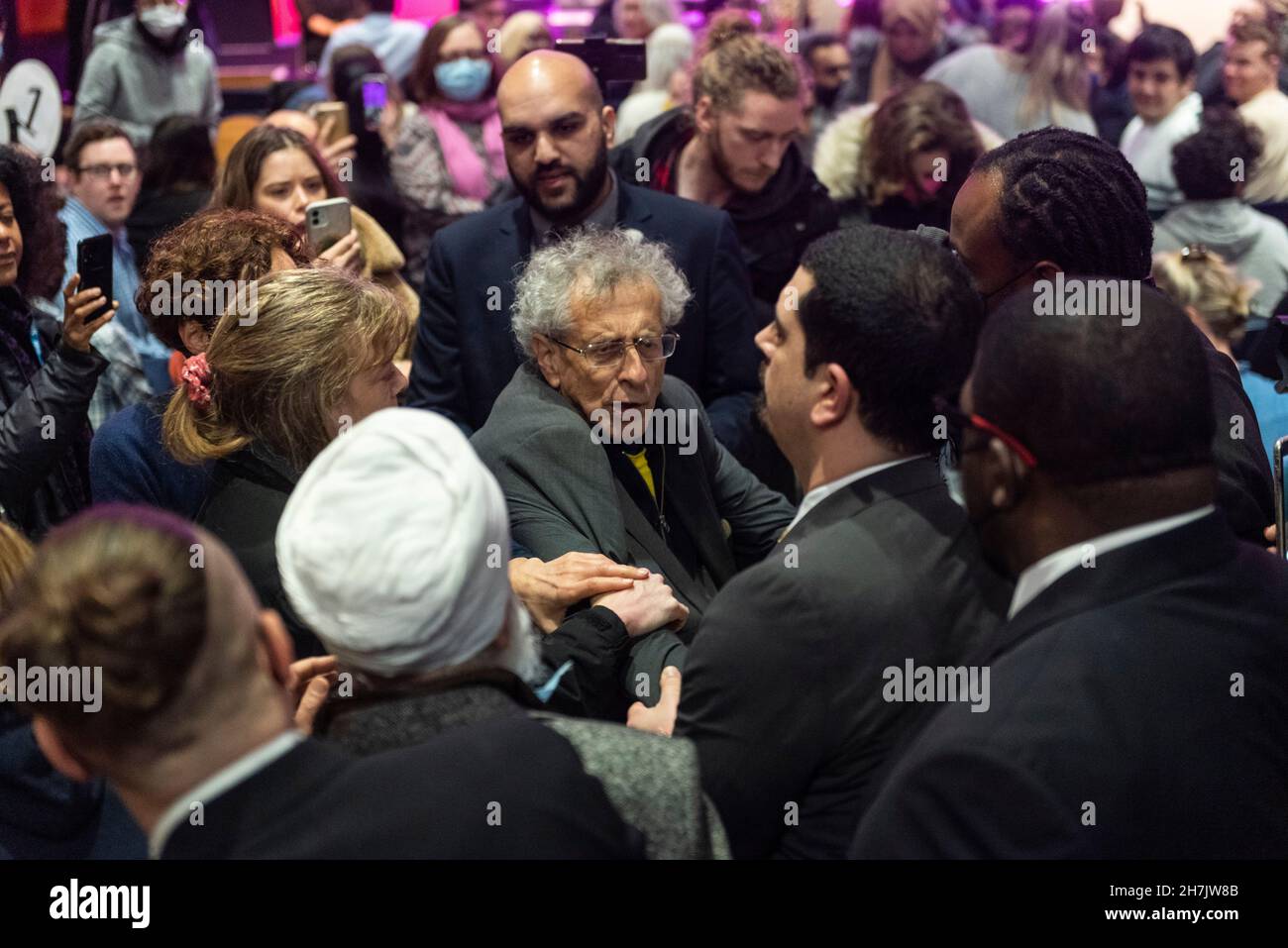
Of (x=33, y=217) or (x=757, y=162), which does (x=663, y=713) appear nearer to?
(x=33, y=217)

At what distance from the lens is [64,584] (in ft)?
4.43

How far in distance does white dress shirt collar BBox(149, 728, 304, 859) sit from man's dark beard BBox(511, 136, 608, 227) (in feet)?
8.66

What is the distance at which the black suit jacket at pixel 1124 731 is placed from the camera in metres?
1.54

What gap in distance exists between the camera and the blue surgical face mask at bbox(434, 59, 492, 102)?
233 inches

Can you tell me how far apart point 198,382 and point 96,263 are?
92 cm

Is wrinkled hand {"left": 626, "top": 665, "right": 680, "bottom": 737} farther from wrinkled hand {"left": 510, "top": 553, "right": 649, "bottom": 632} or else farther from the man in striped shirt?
the man in striped shirt

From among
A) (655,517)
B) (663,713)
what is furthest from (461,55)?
(663,713)

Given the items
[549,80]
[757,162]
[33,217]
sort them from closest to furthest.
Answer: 1. [33,217]
2. [549,80]
3. [757,162]

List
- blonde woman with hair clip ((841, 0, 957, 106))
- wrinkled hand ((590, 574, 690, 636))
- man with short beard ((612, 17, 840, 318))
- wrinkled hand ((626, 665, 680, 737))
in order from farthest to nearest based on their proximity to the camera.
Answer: blonde woman with hair clip ((841, 0, 957, 106)) → man with short beard ((612, 17, 840, 318)) → wrinkled hand ((590, 574, 690, 636)) → wrinkled hand ((626, 665, 680, 737))

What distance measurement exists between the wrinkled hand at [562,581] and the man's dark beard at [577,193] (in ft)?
4.78

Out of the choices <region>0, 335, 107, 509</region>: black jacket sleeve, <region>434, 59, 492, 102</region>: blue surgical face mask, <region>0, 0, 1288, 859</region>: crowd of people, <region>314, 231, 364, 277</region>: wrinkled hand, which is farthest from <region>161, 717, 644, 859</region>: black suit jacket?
<region>434, 59, 492, 102</region>: blue surgical face mask

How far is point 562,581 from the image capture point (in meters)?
2.62

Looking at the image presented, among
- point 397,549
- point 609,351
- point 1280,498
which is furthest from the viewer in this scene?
point 609,351

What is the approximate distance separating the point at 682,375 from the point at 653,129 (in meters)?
1.38
